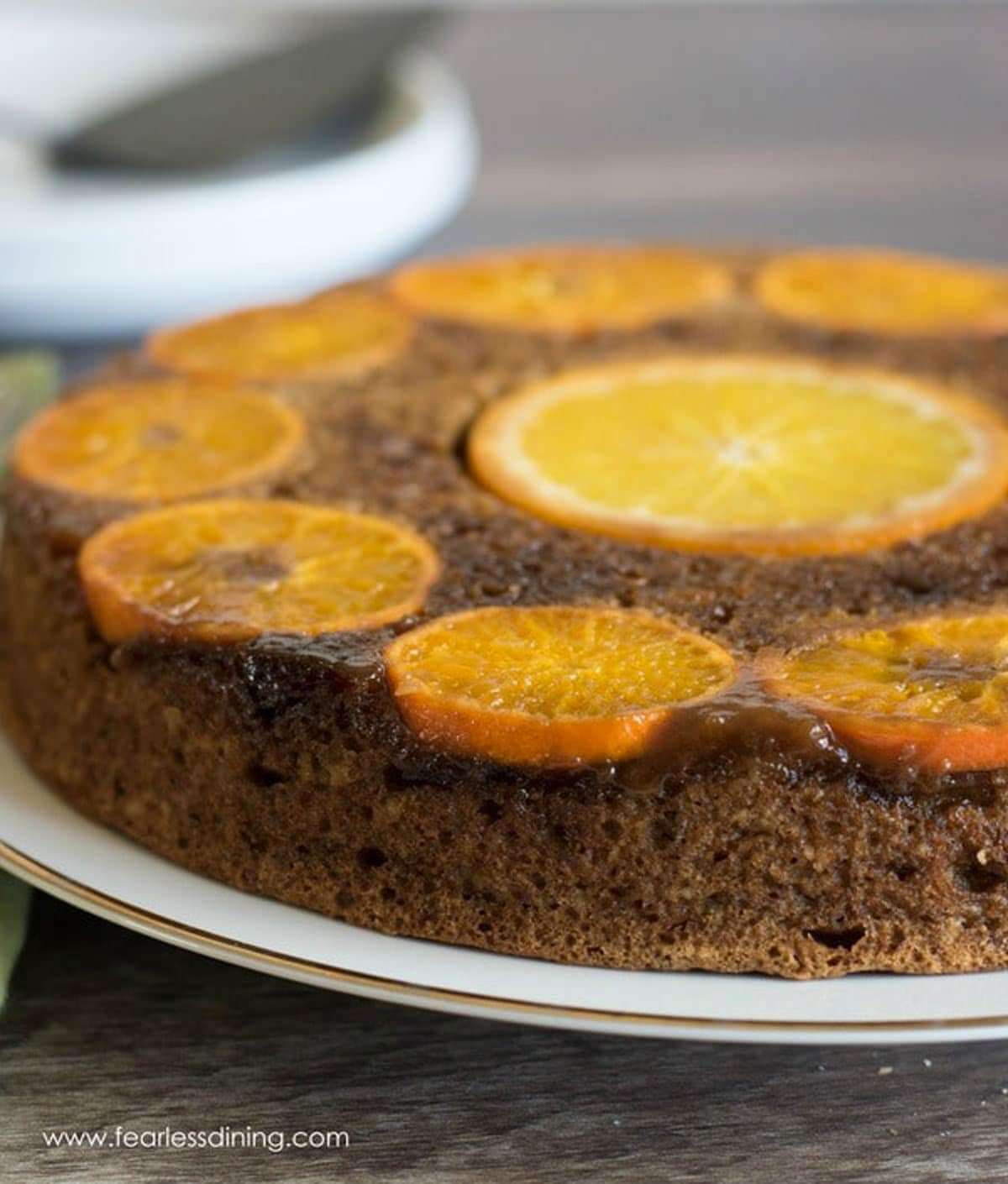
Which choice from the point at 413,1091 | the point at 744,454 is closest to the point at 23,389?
the point at 744,454

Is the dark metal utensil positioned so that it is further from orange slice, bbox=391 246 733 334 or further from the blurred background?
orange slice, bbox=391 246 733 334

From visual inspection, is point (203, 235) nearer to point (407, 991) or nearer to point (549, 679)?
point (549, 679)

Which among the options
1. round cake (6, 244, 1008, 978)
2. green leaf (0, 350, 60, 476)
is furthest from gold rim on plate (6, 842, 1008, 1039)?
green leaf (0, 350, 60, 476)

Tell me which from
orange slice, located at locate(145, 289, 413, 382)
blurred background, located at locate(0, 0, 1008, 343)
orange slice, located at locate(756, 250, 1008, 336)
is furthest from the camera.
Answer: blurred background, located at locate(0, 0, 1008, 343)

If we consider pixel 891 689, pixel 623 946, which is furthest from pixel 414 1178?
pixel 891 689

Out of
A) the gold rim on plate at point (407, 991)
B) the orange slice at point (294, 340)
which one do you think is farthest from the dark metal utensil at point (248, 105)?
the gold rim on plate at point (407, 991)

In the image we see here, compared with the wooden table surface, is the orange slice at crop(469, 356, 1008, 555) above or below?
above

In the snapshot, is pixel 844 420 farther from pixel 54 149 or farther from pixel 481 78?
pixel 481 78
